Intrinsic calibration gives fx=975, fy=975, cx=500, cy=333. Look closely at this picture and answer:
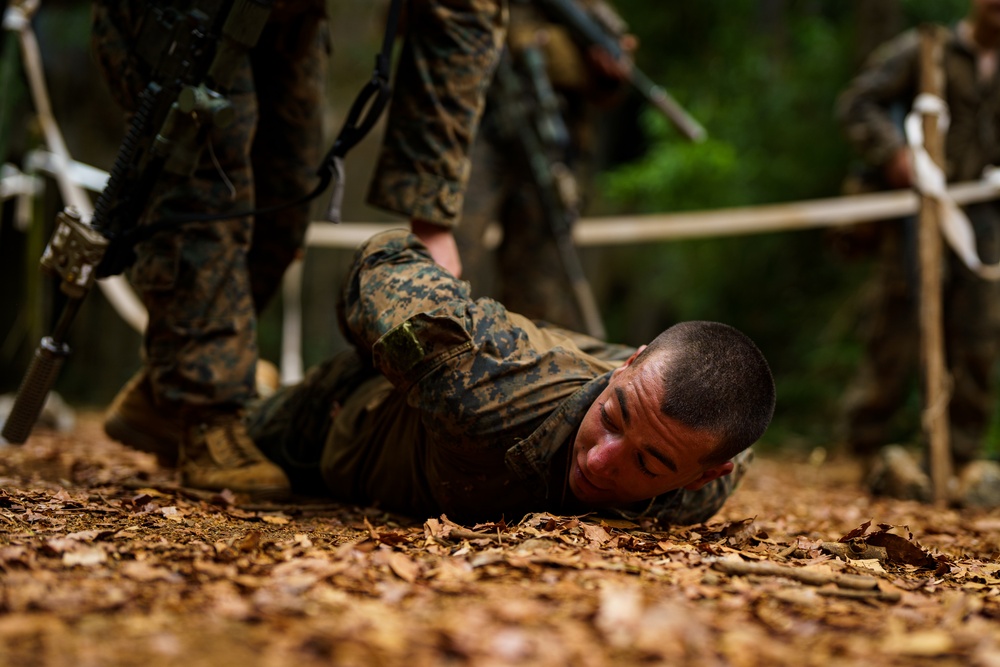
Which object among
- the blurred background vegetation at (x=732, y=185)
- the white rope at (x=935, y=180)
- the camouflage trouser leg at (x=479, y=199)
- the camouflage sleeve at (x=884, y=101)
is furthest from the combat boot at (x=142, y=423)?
the blurred background vegetation at (x=732, y=185)

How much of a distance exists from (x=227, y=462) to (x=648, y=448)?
1282 millimetres

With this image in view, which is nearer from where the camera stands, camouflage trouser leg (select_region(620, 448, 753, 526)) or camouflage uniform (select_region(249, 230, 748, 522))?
camouflage uniform (select_region(249, 230, 748, 522))

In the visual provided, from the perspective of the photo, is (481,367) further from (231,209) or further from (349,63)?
(349,63)

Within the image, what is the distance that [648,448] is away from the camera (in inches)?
87.1

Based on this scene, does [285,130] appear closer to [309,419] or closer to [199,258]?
[199,258]

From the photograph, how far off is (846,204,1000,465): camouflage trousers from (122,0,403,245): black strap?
3311 millimetres

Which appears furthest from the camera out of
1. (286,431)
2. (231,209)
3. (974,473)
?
(974,473)

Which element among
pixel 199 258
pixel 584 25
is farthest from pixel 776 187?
pixel 199 258

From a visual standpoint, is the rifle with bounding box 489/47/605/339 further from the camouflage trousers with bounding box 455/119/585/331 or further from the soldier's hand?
the soldier's hand

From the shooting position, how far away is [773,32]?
30.8ft

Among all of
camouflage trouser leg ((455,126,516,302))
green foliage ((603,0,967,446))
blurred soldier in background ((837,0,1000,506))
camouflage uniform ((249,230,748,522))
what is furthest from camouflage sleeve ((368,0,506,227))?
green foliage ((603,0,967,446))

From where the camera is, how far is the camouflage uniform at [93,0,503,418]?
2.78 metres

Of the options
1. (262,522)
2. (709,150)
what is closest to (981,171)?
(709,150)

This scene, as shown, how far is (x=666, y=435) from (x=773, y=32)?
321 inches
